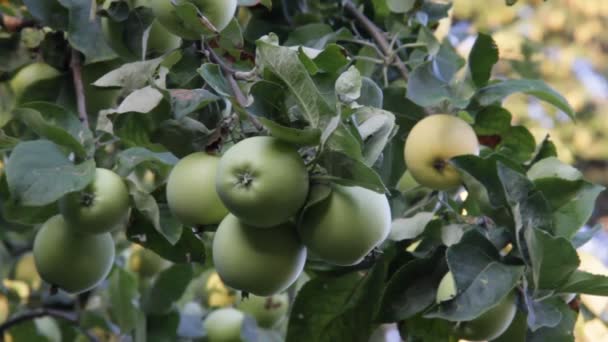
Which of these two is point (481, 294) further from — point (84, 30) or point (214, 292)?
point (214, 292)

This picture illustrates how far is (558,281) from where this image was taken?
3.23ft

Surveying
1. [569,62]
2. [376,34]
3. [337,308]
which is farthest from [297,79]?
[569,62]

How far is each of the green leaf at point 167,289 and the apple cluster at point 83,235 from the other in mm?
494

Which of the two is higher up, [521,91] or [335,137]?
[335,137]

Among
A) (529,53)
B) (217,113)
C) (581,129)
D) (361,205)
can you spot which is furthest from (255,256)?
(581,129)

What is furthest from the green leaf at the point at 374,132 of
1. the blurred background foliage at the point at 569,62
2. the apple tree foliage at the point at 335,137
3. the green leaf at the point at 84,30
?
the blurred background foliage at the point at 569,62

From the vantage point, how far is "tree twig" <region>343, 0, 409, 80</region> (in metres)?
1.36

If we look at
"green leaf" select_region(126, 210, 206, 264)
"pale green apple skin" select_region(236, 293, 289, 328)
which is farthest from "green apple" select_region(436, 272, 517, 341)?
"pale green apple skin" select_region(236, 293, 289, 328)

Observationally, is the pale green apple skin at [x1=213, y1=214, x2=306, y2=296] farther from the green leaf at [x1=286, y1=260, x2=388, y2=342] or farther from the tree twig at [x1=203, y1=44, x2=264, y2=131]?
the green leaf at [x1=286, y1=260, x2=388, y2=342]

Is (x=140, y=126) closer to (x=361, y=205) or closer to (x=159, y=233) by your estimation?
(x=159, y=233)

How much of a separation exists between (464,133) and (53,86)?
0.61 metres

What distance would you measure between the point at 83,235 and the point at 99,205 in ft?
0.36

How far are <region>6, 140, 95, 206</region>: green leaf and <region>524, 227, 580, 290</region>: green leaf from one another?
1.65 feet

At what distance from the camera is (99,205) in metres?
0.97
